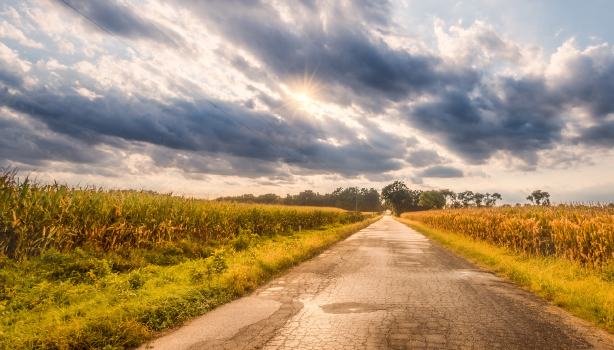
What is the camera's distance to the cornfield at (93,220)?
273 inches

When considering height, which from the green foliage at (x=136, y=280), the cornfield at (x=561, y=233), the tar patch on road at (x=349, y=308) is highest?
the cornfield at (x=561, y=233)

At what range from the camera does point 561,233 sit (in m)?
10.3

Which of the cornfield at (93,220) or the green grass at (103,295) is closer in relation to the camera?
the green grass at (103,295)

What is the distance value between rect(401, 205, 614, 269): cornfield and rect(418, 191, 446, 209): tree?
4692 inches

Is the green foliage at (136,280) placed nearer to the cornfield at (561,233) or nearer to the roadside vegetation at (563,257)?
the roadside vegetation at (563,257)

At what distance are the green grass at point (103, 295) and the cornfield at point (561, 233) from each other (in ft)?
29.3

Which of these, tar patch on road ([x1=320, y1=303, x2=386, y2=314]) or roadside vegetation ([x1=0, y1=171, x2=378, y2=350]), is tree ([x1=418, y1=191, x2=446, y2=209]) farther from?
tar patch on road ([x1=320, y1=303, x2=386, y2=314])

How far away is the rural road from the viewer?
4.17 metres

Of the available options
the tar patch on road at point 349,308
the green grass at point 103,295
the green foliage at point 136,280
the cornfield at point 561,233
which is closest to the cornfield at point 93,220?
the green grass at point 103,295

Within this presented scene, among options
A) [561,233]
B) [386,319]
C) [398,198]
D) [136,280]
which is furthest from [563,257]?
[398,198]

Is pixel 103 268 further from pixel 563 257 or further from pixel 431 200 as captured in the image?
pixel 431 200

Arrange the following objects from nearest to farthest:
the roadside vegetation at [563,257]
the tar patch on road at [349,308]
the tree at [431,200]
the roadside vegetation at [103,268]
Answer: the roadside vegetation at [103,268] → the tar patch on road at [349,308] → the roadside vegetation at [563,257] → the tree at [431,200]

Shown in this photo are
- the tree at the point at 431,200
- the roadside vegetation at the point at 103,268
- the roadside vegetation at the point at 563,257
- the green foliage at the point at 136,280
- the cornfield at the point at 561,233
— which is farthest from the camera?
the tree at the point at 431,200

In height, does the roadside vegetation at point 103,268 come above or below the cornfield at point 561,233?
below
